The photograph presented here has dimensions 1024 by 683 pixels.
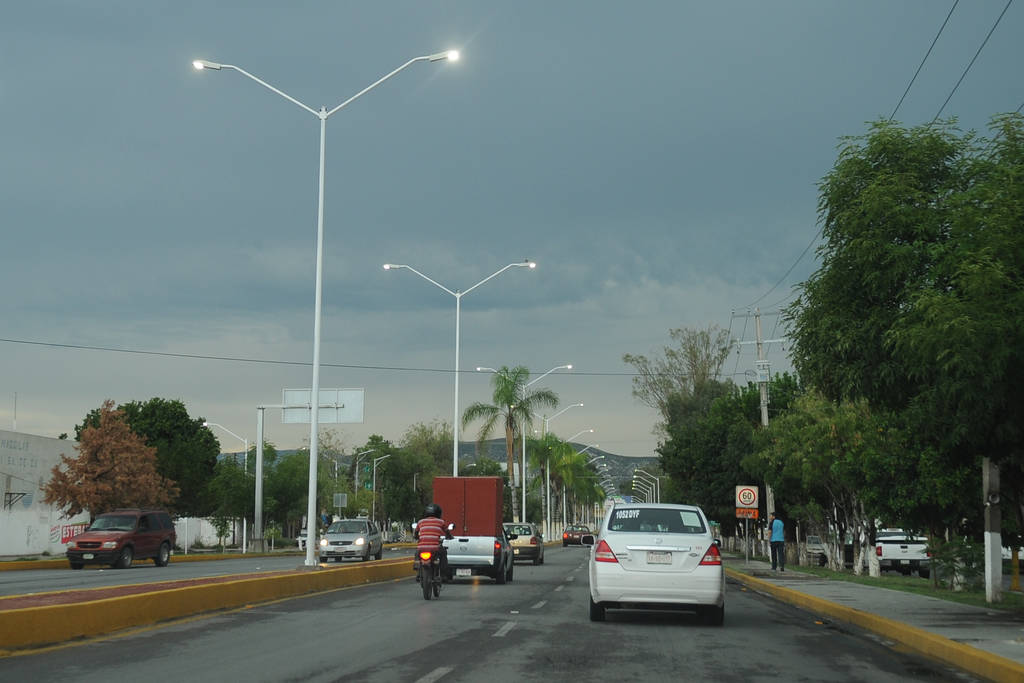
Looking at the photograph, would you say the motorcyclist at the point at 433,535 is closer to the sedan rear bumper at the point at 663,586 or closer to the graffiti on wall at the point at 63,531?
the sedan rear bumper at the point at 663,586

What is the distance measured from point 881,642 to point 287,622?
8028 mm

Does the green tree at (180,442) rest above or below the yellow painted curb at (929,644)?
above

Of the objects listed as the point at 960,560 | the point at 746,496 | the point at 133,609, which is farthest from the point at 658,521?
the point at 746,496

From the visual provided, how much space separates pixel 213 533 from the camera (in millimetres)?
89750

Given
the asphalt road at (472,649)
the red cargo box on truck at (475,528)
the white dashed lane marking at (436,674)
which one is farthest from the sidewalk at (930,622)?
the red cargo box on truck at (475,528)

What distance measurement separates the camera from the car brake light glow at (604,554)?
49.8ft

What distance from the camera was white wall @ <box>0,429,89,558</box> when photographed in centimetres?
5134

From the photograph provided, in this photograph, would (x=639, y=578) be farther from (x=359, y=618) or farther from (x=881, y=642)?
(x=359, y=618)

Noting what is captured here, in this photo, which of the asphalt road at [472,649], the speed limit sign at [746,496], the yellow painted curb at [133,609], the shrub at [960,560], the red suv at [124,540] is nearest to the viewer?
the asphalt road at [472,649]

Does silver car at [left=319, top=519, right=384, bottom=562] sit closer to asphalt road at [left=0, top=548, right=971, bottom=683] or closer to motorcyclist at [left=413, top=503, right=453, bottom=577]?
motorcyclist at [left=413, top=503, right=453, bottom=577]

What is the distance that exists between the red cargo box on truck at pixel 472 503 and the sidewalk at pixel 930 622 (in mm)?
7050

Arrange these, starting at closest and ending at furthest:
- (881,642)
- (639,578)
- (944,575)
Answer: (881,642) → (639,578) → (944,575)

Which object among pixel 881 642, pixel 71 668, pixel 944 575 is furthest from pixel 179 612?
pixel 944 575

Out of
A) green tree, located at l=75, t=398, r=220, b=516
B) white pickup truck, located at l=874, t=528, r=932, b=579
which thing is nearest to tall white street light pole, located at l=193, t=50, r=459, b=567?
white pickup truck, located at l=874, t=528, r=932, b=579
